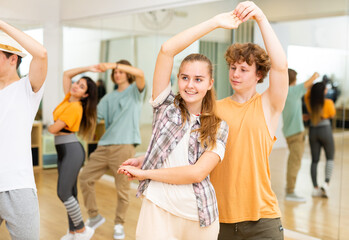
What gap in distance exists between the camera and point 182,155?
5.58ft

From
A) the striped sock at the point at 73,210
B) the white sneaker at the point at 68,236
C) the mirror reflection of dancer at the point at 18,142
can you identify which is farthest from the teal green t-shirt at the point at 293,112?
the mirror reflection of dancer at the point at 18,142

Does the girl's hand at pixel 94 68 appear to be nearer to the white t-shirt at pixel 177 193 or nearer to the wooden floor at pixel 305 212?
the wooden floor at pixel 305 212

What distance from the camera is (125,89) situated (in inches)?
157

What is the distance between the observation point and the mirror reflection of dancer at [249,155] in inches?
73.6

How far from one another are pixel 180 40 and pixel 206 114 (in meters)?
0.30

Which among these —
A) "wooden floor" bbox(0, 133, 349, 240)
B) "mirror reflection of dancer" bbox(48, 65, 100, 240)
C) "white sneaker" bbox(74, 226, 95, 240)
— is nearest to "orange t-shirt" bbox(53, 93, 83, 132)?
"mirror reflection of dancer" bbox(48, 65, 100, 240)

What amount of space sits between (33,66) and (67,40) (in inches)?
186

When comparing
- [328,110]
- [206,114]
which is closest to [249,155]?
[206,114]

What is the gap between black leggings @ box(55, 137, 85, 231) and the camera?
3342mm

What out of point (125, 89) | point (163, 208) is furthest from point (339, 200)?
point (163, 208)

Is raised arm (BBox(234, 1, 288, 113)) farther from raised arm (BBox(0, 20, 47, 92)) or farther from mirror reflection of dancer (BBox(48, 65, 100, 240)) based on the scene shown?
mirror reflection of dancer (BBox(48, 65, 100, 240))

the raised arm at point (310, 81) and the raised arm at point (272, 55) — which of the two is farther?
the raised arm at point (310, 81)

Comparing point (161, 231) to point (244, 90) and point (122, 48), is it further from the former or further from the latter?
point (122, 48)

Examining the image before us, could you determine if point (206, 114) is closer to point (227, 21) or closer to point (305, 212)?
point (227, 21)
